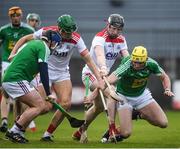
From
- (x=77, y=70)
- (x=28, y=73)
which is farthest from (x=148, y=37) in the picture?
(x=28, y=73)

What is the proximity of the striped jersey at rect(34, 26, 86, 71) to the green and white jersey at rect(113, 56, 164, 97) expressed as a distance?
2.72 feet

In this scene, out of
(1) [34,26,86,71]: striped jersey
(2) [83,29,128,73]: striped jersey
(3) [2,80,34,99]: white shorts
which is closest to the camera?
(3) [2,80,34,99]: white shorts

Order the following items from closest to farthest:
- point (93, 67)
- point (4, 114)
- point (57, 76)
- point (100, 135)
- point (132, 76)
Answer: point (132, 76), point (93, 67), point (57, 76), point (100, 135), point (4, 114)

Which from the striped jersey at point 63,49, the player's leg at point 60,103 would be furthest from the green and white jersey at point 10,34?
the player's leg at point 60,103

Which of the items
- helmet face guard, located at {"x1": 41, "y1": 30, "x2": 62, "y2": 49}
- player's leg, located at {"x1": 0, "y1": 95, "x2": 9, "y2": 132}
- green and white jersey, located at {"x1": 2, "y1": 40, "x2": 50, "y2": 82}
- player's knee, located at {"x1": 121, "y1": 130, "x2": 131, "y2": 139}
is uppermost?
helmet face guard, located at {"x1": 41, "y1": 30, "x2": 62, "y2": 49}

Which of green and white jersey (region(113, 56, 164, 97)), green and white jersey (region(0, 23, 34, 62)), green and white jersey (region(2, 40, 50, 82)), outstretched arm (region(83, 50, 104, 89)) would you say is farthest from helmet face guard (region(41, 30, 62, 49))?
green and white jersey (region(0, 23, 34, 62))

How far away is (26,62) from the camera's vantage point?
1234cm

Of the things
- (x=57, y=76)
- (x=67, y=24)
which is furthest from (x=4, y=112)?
(x=67, y=24)

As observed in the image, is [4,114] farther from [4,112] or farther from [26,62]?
[26,62]

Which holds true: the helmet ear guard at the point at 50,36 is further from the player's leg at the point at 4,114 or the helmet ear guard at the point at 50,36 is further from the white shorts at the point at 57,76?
the player's leg at the point at 4,114

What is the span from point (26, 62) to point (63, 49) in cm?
117

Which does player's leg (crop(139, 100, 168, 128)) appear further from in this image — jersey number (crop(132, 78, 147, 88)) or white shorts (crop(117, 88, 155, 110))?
jersey number (crop(132, 78, 147, 88))

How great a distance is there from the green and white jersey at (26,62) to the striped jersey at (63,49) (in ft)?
2.49

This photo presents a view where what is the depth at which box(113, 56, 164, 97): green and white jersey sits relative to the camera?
12.9 meters
